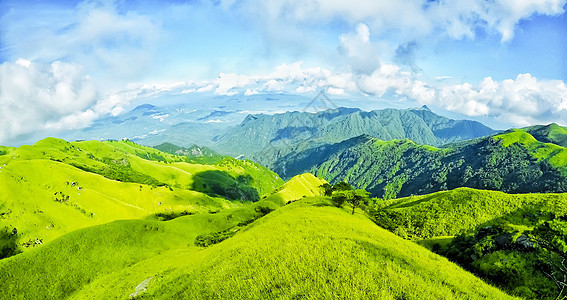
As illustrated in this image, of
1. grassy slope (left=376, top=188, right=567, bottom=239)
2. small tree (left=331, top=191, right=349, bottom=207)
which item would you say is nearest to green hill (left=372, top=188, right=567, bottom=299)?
grassy slope (left=376, top=188, right=567, bottom=239)

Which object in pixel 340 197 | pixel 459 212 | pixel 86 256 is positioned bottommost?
pixel 86 256

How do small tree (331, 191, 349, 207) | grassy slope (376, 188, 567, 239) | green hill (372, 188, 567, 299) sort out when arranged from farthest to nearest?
grassy slope (376, 188, 567, 239)
small tree (331, 191, 349, 207)
green hill (372, 188, 567, 299)

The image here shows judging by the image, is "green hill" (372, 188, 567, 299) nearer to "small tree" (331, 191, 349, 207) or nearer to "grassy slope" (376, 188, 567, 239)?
"grassy slope" (376, 188, 567, 239)

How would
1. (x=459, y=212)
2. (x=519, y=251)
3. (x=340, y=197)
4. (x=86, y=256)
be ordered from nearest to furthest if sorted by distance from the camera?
(x=519, y=251) → (x=340, y=197) → (x=86, y=256) → (x=459, y=212)

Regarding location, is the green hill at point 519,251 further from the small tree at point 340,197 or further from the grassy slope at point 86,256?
the grassy slope at point 86,256

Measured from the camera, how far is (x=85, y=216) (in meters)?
161

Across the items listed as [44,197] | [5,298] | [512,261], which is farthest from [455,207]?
[44,197]

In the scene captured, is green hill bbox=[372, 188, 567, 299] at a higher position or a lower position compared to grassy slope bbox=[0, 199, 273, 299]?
higher

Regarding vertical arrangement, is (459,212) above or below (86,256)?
above

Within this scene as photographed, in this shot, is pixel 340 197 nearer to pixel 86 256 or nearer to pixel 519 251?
pixel 519 251

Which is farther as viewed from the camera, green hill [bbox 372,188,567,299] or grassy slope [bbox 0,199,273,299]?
grassy slope [bbox 0,199,273,299]

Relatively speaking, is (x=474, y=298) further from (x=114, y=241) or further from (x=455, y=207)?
(x=114, y=241)

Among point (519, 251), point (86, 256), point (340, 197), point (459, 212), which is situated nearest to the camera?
point (519, 251)

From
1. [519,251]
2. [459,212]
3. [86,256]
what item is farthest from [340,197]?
[86,256]
